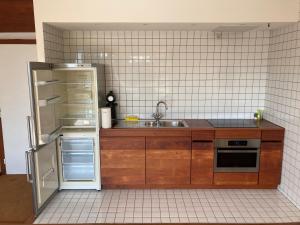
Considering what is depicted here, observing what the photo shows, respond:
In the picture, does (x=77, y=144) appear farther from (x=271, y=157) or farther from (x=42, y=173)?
(x=271, y=157)

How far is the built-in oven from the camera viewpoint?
3156 mm

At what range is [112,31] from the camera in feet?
11.6

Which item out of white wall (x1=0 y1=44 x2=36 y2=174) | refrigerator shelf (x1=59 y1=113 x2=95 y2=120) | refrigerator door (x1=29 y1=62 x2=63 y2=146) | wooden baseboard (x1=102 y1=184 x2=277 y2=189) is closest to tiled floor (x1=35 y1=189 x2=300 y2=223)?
wooden baseboard (x1=102 y1=184 x2=277 y2=189)

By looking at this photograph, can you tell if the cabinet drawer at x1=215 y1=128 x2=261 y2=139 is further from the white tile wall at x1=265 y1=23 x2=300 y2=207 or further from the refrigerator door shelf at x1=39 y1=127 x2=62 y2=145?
the refrigerator door shelf at x1=39 y1=127 x2=62 y2=145

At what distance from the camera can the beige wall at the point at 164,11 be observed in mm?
2908

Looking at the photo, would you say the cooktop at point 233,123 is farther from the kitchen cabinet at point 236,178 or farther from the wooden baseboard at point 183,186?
the wooden baseboard at point 183,186

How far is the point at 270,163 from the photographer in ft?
10.5

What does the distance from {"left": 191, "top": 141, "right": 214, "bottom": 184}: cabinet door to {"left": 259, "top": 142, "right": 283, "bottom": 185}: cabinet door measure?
0.64 m

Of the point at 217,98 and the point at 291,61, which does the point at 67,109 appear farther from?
the point at 291,61

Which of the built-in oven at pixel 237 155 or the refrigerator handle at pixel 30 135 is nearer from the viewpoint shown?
the refrigerator handle at pixel 30 135

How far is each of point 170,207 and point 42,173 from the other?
1479mm

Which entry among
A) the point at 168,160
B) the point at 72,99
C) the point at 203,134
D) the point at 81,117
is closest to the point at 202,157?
the point at 203,134

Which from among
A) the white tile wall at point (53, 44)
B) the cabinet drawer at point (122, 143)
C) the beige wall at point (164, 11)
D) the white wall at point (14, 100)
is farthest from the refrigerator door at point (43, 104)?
the white wall at point (14, 100)

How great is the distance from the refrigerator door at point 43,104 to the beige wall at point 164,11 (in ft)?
1.20
